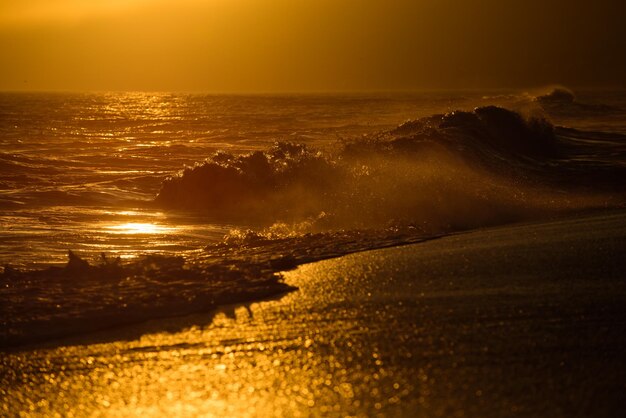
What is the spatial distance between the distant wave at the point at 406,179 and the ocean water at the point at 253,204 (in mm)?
29

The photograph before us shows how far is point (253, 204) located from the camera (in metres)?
9.63

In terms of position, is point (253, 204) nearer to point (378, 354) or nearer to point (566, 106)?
point (378, 354)

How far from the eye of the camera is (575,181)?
Result: 10266 millimetres

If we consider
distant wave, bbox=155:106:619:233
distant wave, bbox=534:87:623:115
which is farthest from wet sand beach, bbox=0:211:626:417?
distant wave, bbox=534:87:623:115

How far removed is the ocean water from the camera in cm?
450

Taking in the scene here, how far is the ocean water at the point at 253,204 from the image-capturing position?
14.8ft

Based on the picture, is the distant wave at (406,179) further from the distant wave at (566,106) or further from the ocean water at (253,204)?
the distant wave at (566,106)

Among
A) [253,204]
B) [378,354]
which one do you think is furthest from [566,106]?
[378,354]

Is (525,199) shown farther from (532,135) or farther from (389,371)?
(389,371)

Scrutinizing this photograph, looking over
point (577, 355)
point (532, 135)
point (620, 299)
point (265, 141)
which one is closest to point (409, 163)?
point (532, 135)

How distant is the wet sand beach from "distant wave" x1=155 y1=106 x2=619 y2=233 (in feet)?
7.82

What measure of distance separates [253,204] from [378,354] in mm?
6571

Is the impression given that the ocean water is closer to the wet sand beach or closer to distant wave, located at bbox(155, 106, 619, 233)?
distant wave, located at bbox(155, 106, 619, 233)

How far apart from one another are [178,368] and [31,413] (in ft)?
1.82
